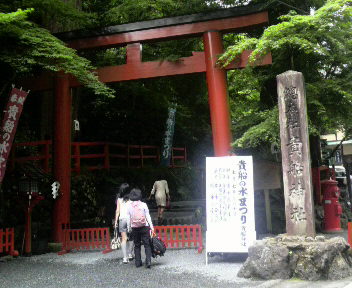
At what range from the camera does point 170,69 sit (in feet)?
33.6

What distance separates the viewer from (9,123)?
924 cm

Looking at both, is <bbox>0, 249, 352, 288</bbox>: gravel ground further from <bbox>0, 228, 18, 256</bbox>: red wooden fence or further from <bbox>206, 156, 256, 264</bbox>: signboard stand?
<bbox>206, 156, 256, 264</bbox>: signboard stand

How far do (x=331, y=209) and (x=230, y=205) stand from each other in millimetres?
5173

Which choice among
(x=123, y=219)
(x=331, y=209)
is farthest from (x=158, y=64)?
(x=331, y=209)

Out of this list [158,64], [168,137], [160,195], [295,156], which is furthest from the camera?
[168,137]

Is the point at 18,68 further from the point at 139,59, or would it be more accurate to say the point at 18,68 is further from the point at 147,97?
the point at 147,97

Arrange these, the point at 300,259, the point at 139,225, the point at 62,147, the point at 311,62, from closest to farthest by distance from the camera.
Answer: the point at 300,259 < the point at 139,225 < the point at 311,62 < the point at 62,147

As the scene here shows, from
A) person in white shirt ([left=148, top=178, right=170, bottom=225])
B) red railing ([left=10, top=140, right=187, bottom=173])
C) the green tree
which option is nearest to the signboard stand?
the green tree

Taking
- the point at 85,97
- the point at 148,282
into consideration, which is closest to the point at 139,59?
the point at 148,282

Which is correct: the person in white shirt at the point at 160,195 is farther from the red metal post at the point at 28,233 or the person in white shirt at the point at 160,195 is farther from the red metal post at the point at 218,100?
the red metal post at the point at 28,233

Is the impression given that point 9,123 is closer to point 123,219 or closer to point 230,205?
point 123,219

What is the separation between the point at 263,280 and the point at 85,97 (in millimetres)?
14423

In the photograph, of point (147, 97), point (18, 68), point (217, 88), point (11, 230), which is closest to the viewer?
point (18, 68)

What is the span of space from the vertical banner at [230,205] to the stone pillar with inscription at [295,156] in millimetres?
1024
